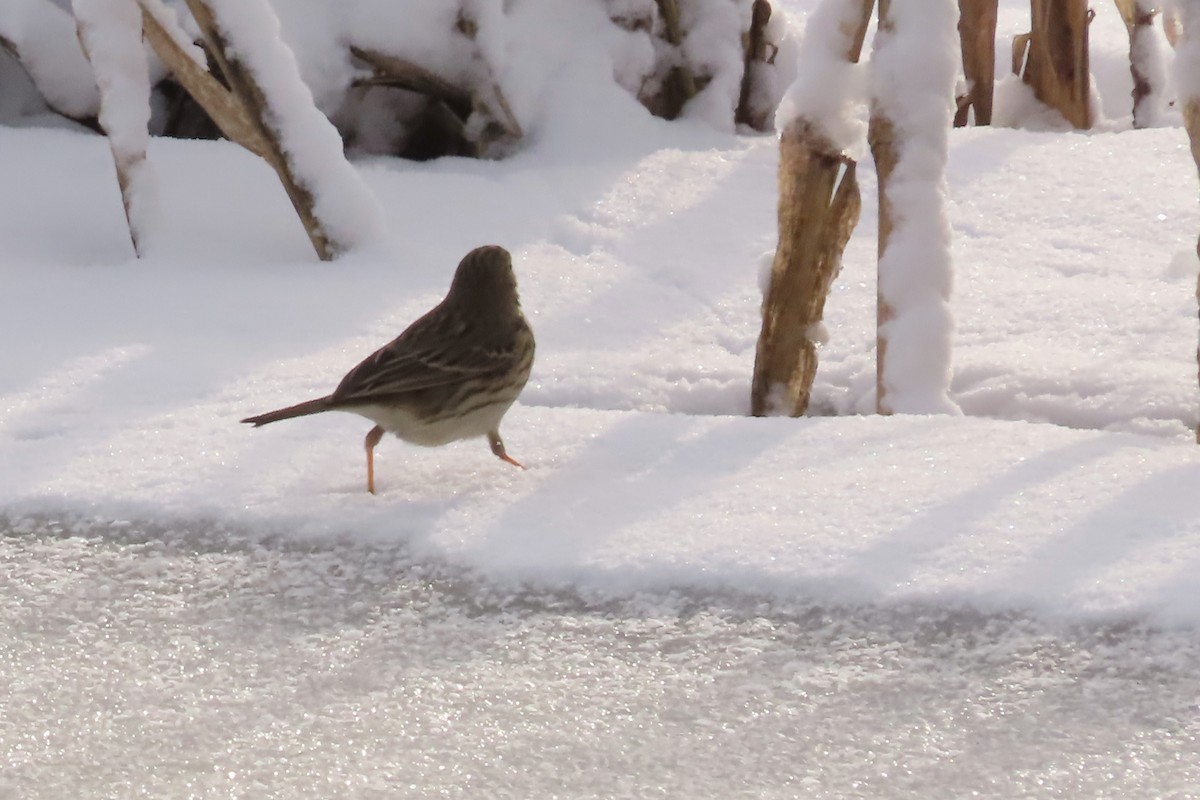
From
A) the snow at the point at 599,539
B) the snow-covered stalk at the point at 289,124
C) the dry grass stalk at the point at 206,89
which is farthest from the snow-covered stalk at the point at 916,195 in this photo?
the dry grass stalk at the point at 206,89

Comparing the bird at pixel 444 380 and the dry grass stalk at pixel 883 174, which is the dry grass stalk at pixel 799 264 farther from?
the bird at pixel 444 380

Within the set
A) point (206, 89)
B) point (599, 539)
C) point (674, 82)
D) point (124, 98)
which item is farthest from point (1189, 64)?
point (674, 82)

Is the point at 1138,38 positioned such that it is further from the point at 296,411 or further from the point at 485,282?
the point at 296,411

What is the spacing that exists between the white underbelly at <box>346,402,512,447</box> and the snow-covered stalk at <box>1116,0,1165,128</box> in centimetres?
368

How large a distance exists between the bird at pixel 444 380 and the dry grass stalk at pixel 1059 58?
3222mm

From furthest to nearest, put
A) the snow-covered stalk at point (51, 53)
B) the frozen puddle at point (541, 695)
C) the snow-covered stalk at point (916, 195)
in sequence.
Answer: the snow-covered stalk at point (51, 53) < the snow-covered stalk at point (916, 195) < the frozen puddle at point (541, 695)

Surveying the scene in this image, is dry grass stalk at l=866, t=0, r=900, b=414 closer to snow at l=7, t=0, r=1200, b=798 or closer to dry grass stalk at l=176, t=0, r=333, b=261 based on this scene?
snow at l=7, t=0, r=1200, b=798

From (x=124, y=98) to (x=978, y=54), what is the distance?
10.4 ft

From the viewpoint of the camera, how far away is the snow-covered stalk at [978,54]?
5.44 m

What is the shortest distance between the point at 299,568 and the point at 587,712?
681 millimetres

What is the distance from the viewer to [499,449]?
112 inches

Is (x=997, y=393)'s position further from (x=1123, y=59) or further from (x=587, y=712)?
(x=1123, y=59)

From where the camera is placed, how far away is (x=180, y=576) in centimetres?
233

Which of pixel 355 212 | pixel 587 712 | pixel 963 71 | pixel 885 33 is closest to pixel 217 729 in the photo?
pixel 587 712
